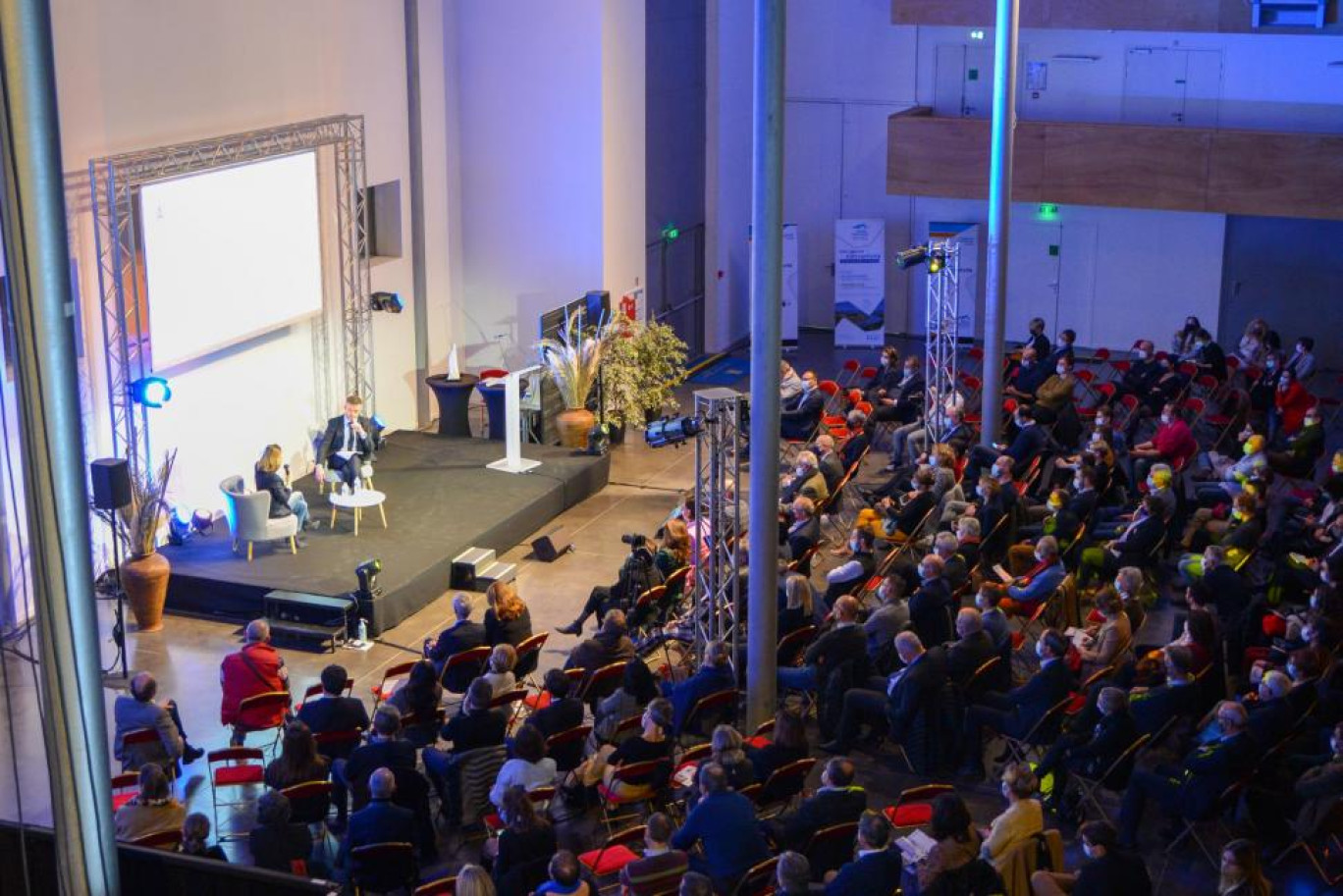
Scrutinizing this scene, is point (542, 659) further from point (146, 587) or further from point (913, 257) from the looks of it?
point (913, 257)

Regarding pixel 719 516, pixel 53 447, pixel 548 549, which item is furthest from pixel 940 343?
pixel 53 447

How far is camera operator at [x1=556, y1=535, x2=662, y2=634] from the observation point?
12859 millimetres

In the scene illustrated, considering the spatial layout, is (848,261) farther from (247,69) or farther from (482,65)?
(247,69)

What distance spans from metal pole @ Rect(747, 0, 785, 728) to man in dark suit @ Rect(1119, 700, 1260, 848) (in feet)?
7.91

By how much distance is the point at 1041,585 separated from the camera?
12.2 metres

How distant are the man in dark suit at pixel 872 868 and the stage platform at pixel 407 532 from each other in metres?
6.30

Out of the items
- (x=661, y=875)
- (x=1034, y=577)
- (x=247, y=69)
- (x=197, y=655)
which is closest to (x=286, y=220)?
(x=247, y=69)

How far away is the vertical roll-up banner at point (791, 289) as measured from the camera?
75.6 ft

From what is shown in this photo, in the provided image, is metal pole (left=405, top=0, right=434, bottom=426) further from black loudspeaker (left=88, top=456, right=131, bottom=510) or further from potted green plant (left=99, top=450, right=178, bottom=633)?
Answer: black loudspeaker (left=88, top=456, right=131, bottom=510)

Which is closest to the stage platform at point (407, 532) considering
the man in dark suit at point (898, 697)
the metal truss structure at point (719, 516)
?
the metal truss structure at point (719, 516)

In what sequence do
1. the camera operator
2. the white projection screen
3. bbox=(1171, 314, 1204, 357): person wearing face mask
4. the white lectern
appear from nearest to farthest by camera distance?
the camera operator < the white projection screen < the white lectern < bbox=(1171, 314, 1204, 357): person wearing face mask

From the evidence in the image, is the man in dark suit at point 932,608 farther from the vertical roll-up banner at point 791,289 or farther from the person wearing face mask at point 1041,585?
the vertical roll-up banner at point 791,289

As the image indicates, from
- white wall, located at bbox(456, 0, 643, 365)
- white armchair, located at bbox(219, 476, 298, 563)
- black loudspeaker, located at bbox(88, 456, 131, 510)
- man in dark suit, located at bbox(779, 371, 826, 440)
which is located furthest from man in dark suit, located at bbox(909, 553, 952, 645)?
white wall, located at bbox(456, 0, 643, 365)

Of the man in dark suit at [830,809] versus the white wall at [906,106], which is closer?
the man in dark suit at [830,809]
